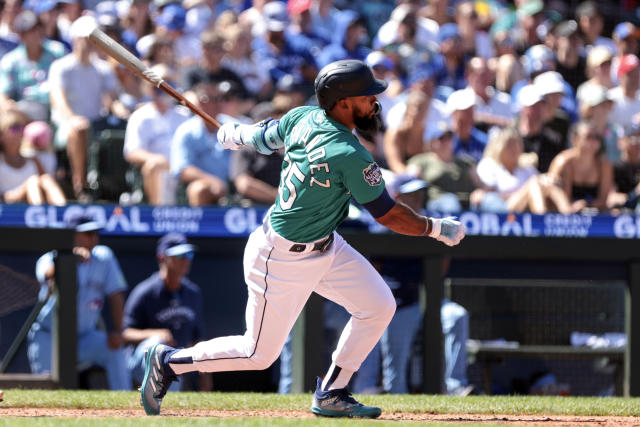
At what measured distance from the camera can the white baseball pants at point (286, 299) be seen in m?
4.88

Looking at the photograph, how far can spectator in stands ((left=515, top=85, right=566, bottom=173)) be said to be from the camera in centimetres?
982

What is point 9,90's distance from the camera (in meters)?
9.66

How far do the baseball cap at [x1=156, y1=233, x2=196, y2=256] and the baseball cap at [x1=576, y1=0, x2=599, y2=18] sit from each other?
708 centimetres

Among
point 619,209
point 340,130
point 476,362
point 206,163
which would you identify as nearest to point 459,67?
point 619,209

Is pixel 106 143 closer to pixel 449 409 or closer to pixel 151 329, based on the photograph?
pixel 151 329

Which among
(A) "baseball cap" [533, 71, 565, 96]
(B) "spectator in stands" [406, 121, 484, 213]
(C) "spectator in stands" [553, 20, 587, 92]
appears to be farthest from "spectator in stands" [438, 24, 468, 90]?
(B) "spectator in stands" [406, 121, 484, 213]

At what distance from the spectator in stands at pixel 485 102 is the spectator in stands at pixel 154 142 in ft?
9.89

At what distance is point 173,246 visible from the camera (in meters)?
7.81

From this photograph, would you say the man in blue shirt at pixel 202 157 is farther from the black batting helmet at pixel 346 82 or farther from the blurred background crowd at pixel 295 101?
the black batting helmet at pixel 346 82

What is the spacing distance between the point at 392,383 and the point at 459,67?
5025mm

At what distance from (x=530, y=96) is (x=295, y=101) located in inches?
91.5

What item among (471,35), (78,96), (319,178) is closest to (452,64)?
(471,35)

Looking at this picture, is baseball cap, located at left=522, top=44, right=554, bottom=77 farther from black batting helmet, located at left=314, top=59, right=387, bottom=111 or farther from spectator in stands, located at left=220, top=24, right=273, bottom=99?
black batting helmet, located at left=314, top=59, right=387, bottom=111

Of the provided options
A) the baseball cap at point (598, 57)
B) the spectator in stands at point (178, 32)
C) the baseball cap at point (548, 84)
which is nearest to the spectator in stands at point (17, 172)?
the spectator in stands at point (178, 32)
